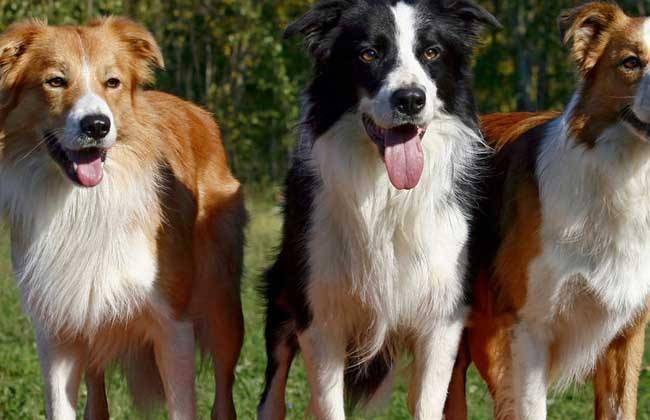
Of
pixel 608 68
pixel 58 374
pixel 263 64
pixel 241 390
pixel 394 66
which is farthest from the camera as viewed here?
pixel 263 64

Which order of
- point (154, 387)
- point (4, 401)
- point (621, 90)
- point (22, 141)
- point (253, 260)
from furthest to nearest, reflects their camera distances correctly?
point (253, 260) → point (4, 401) → point (154, 387) → point (22, 141) → point (621, 90)

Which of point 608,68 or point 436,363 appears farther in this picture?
point 436,363

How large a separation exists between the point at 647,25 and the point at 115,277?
279 centimetres

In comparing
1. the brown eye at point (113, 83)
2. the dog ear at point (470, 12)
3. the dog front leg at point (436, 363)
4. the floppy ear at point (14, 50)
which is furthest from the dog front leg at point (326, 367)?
the floppy ear at point (14, 50)

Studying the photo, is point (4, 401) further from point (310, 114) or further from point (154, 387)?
point (310, 114)

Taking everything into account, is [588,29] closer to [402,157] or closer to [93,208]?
[402,157]

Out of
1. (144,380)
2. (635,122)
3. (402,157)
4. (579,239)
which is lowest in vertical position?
(144,380)

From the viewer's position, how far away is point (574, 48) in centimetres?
554

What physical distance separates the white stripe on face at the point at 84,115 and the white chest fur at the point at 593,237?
2.07 metres

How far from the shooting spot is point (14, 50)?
5.70m

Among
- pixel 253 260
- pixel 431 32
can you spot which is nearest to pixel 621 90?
pixel 431 32

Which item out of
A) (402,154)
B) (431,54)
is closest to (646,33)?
(431,54)

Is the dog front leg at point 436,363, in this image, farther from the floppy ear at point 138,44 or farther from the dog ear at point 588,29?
the floppy ear at point 138,44

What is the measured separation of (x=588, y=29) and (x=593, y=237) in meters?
0.98
